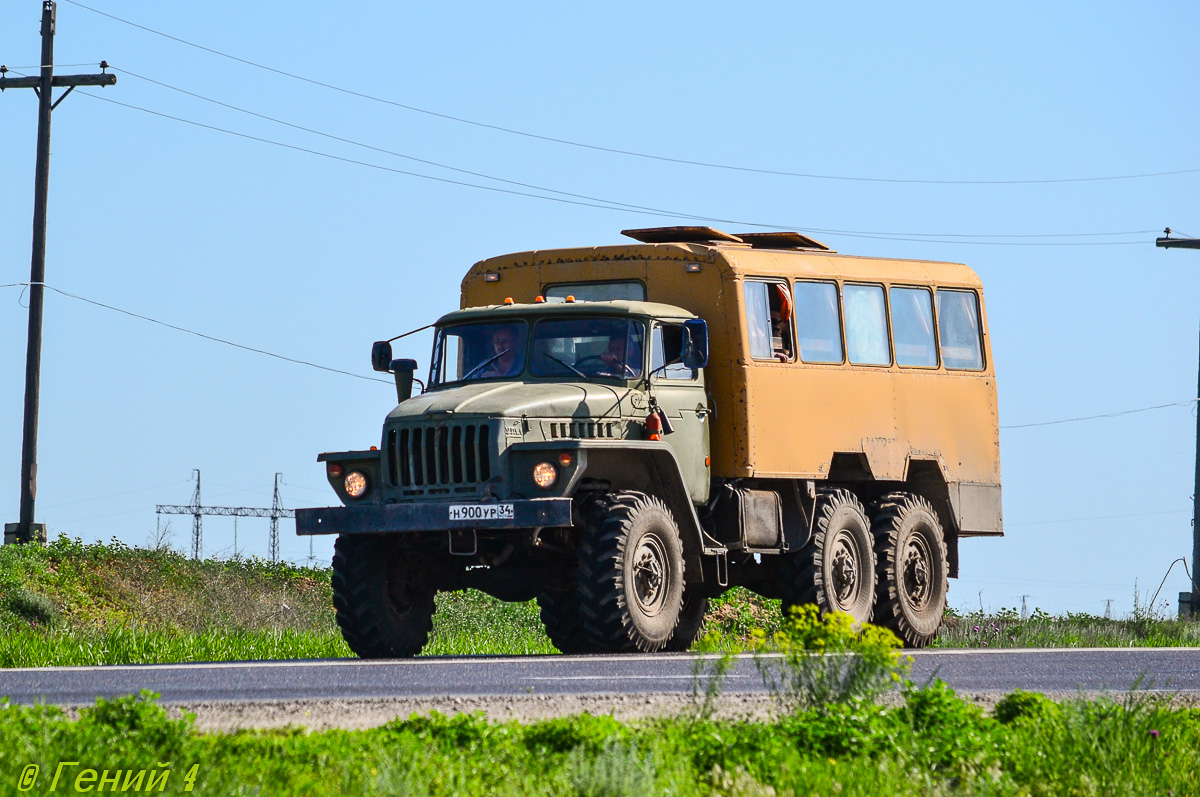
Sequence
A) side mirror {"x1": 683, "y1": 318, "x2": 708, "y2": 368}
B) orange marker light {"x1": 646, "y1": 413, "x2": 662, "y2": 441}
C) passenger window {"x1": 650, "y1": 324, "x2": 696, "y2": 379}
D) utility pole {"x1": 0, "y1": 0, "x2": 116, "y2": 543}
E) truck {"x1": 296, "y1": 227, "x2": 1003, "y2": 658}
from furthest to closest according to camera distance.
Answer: utility pole {"x1": 0, "y1": 0, "x2": 116, "y2": 543} → passenger window {"x1": 650, "y1": 324, "x2": 696, "y2": 379} → side mirror {"x1": 683, "y1": 318, "x2": 708, "y2": 368} → orange marker light {"x1": 646, "y1": 413, "x2": 662, "y2": 441} → truck {"x1": 296, "y1": 227, "x2": 1003, "y2": 658}

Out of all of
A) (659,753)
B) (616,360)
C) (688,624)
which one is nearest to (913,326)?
(688,624)

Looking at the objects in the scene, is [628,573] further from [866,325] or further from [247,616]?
[247,616]

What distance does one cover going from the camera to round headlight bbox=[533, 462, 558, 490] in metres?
14.4

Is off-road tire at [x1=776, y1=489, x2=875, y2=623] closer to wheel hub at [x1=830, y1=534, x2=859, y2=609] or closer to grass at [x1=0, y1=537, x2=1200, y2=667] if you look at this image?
wheel hub at [x1=830, y1=534, x2=859, y2=609]

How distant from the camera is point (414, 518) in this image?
1426cm

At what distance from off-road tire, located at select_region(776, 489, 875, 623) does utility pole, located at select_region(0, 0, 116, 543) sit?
15940 millimetres

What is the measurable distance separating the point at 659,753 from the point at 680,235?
37.9 ft

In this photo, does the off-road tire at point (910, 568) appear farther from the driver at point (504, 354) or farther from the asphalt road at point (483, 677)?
the driver at point (504, 354)

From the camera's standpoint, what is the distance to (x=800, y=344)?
17.8m

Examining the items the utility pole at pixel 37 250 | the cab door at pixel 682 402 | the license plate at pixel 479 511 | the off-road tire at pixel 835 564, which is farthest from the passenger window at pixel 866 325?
the utility pole at pixel 37 250

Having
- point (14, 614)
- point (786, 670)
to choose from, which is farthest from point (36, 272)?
point (786, 670)

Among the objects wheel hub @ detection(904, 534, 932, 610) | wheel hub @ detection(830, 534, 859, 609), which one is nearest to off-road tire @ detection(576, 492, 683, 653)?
wheel hub @ detection(830, 534, 859, 609)

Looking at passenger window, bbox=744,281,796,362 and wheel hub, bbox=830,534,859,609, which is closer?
passenger window, bbox=744,281,796,362

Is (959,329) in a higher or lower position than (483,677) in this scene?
higher
